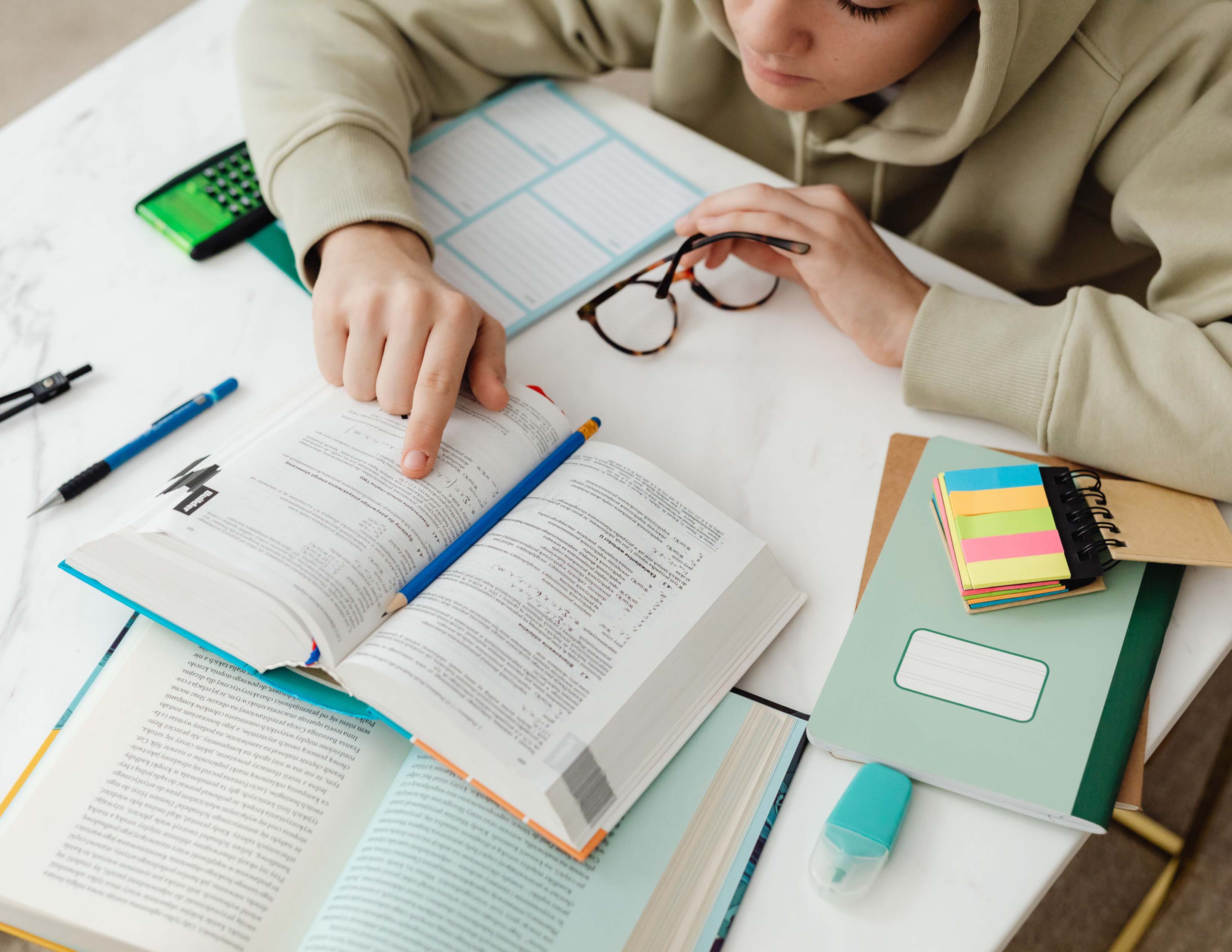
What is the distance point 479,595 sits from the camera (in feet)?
1.77

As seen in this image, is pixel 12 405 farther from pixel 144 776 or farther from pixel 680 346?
pixel 680 346

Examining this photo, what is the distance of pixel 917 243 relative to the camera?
1049 millimetres

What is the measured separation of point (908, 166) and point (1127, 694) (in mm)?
626

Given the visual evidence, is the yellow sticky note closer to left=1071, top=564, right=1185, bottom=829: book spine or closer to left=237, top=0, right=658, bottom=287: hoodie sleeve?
left=1071, top=564, right=1185, bottom=829: book spine

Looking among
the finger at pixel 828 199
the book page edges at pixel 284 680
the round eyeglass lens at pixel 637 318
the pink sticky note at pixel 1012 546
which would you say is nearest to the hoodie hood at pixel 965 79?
the finger at pixel 828 199

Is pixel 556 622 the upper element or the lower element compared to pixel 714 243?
lower

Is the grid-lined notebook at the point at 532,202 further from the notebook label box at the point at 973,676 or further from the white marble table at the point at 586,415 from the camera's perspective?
the notebook label box at the point at 973,676

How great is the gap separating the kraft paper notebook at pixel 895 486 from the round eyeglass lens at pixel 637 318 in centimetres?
21

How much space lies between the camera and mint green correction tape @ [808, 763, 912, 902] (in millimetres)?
502

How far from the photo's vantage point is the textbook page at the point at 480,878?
0.47 metres


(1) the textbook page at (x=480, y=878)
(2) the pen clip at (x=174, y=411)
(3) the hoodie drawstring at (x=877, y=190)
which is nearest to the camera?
(1) the textbook page at (x=480, y=878)

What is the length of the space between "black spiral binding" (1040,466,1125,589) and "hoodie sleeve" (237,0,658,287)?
54cm

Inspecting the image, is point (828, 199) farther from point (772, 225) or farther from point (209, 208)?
point (209, 208)

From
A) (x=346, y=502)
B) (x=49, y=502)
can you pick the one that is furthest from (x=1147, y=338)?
(x=49, y=502)
